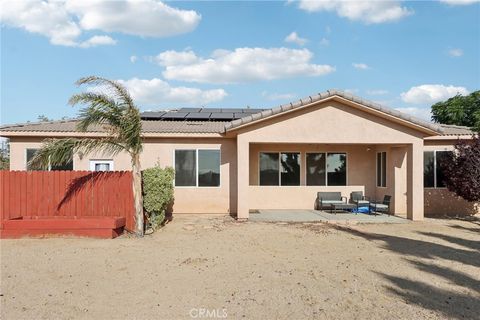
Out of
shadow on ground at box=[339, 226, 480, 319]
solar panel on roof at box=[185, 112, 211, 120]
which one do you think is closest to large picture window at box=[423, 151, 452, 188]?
shadow on ground at box=[339, 226, 480, 319]

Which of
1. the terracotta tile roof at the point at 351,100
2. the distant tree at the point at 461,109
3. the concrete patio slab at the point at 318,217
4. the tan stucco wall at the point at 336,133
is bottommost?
the concrete patio slab at the point at 318,217

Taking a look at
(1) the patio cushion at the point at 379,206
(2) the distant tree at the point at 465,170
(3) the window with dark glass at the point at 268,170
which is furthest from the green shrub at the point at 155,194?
(2) the distant tree at the point at 465,170

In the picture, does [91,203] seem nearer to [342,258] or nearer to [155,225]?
[155,225]

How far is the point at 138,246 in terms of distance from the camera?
1005 cm

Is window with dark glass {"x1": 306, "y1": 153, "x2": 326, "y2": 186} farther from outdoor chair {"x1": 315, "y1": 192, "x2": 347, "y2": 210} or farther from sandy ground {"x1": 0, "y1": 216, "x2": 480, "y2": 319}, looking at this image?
sandy ground {"x1": 0, "y1": 216, "x2": 480, "y2": 319}

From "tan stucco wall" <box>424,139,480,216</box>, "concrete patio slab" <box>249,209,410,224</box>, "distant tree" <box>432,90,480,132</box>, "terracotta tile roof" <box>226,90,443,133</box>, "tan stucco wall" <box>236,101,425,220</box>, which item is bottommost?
"concrete patio slab" <box>249,209,410,224</box>

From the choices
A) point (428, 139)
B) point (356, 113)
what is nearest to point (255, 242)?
point (356, 113)

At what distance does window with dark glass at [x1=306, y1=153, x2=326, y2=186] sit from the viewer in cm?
1722

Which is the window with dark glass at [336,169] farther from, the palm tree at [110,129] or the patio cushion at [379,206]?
the palm tree at [110,129]

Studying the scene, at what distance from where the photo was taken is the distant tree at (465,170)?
13.7m

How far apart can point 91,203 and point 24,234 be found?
6.26 ft

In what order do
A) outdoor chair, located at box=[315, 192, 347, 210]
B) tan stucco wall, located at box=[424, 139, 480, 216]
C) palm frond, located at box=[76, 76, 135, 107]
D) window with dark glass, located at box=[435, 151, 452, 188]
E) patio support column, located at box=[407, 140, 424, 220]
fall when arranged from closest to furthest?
palm frond, located at box=[76, 76, 135, 107]
patio support column, located at box=[407, 140, 424, 220]
window with dark glass, located at box=[435, 151, 452, 188]
tan stucco wall, located at box=[424, 139, 480, 216]
outdoor chair, located at box=[315, 192, 347, 210]

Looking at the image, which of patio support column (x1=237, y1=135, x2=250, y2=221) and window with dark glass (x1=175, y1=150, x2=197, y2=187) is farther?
window with dark glass (x1=175, y1=150, x2=197, y2=187)

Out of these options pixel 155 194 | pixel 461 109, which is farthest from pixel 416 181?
pixel 461 109
